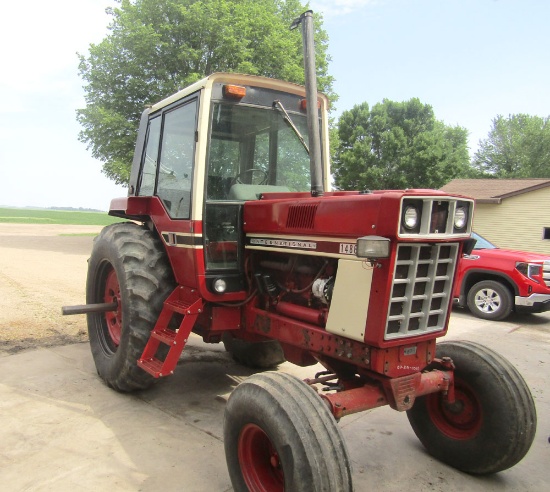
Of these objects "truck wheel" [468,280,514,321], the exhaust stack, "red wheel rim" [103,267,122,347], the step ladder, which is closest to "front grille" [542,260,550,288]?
"truck wheel" [468,280,514,321]

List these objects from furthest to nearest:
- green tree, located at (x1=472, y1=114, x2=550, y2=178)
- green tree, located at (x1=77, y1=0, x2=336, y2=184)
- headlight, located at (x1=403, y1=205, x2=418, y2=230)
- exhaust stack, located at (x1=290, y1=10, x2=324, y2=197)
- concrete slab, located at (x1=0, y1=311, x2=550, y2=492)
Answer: green tree, located at (x1=472, y1=114, x2=550, y2=178) → green tree, located at (x1=77, y1=0, x2=336, y2=184) → exhaust stack, located at (x1=290, y1=10, x2=324, y2=197) → concrete slab, located at (x1=0, y1=311, x2=550, y2=492) → headlight, located at (x1=403, y1=205, x2=418, y2=230)

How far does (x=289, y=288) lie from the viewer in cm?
341

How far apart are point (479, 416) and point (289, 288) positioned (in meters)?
1.52

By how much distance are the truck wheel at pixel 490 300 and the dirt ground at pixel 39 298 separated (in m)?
6.63

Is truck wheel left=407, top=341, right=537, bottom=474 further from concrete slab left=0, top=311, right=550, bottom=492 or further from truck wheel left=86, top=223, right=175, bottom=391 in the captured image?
truck wheel left=86, top=223, right=175, bottom=391

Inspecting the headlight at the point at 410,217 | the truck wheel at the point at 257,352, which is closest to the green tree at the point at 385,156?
the truck wheel at the point at 257,352

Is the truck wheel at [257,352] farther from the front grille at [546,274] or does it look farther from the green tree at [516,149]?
the green tree at [516,149]

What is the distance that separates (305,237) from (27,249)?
1586 cm

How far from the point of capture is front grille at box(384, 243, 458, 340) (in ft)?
8.68

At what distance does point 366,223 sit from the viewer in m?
2.65

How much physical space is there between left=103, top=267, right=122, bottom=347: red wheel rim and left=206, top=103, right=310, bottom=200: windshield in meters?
1.48

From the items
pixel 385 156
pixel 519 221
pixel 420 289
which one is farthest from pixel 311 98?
pixel 385 156

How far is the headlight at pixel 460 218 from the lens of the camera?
2805 mm

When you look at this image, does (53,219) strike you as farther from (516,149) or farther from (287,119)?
(287,119)
